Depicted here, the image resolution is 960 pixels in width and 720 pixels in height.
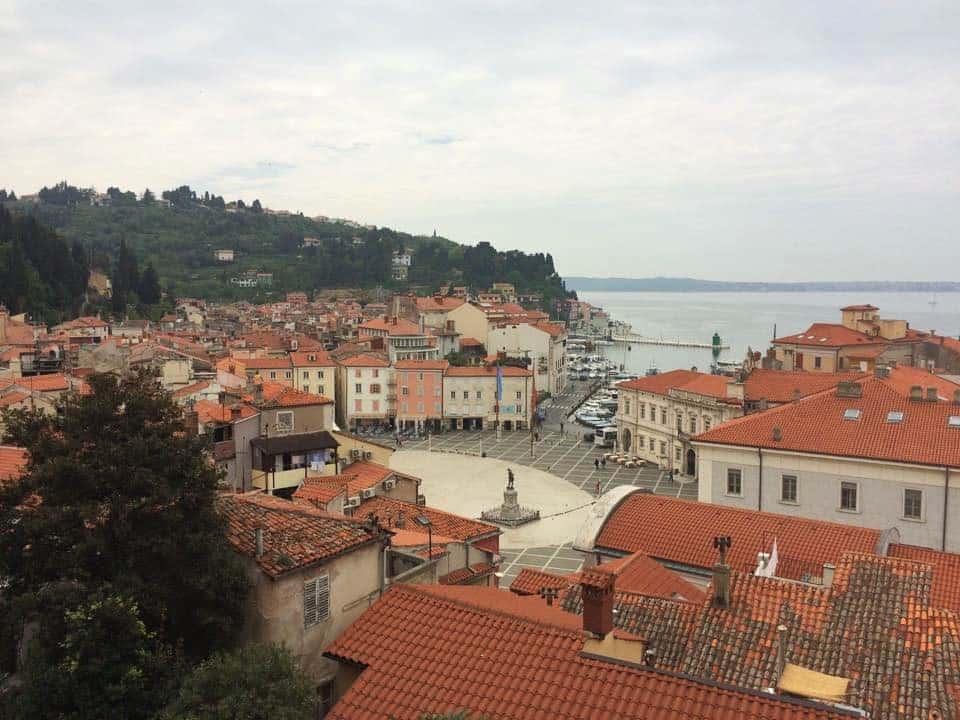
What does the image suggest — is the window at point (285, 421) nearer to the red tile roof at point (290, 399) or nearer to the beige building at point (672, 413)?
the red tile roof at point (290, 399)

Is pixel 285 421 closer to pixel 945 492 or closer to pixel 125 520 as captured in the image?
pixel 125 520

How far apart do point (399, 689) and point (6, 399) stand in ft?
87.2

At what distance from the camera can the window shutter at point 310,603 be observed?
10930 mm

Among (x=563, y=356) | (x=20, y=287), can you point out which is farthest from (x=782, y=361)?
(x=20, y=287)

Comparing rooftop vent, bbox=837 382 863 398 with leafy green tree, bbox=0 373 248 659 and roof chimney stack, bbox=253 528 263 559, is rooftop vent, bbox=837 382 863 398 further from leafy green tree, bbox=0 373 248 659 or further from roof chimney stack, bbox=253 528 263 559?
leafy green tree, bbox=0 373 248 659

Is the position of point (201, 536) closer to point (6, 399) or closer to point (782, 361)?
point (6, 399)

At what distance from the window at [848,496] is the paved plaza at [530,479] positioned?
427 inches

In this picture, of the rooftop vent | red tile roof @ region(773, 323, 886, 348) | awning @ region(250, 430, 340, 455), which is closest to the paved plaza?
awning @ region(250, 430, 340, 455)

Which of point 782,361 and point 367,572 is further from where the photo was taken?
point 782,361

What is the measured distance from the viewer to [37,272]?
93.6 meters

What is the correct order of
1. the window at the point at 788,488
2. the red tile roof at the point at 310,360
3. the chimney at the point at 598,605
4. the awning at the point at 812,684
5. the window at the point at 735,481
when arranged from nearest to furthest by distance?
the awning at the point at 812,684 < the chimney at the point at 598,605 < the window at the point at 788,488 < the window at the point at 735,481 < the red tile roof at the point at 310,360

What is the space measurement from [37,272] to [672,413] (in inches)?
3079

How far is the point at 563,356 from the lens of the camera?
346ft

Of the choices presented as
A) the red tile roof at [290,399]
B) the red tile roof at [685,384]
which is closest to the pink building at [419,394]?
the red tile roof at [685,384]
